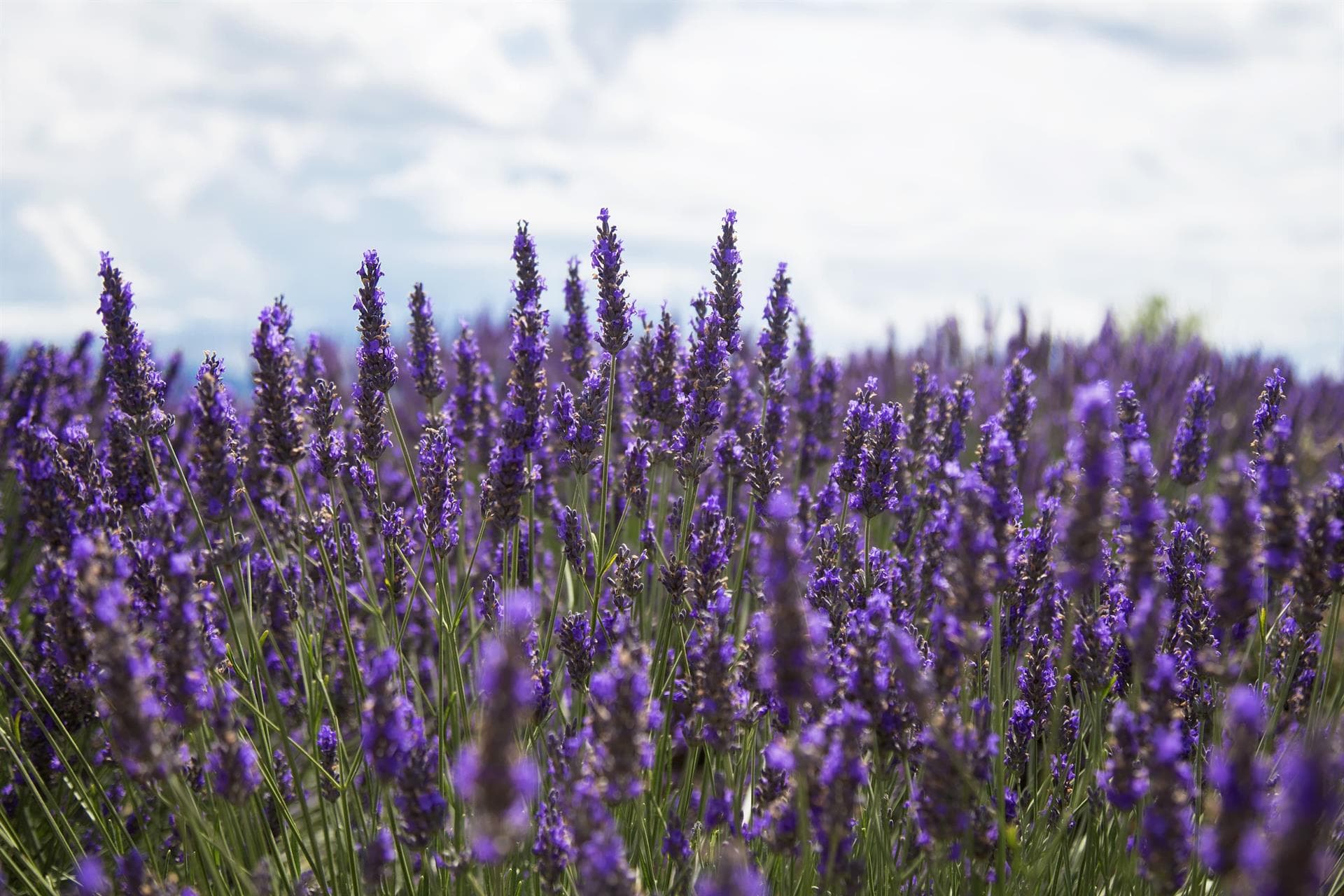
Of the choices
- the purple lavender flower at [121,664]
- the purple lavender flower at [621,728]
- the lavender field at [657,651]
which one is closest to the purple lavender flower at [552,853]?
the lavender field at [657,651]

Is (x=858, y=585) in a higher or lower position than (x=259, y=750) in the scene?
higher

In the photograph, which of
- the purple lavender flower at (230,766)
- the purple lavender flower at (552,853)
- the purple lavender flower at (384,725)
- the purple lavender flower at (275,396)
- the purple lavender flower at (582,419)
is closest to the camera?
the purple lavender flower at (384,725)

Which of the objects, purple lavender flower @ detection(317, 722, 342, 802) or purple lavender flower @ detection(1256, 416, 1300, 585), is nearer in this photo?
purple lavender flower @ detection(1256, 416, 1300, 585)

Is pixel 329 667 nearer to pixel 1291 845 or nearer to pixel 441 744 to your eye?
pixel 441 744

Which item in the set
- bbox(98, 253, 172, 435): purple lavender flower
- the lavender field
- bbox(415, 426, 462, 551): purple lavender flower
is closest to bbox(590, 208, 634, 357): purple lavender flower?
the lavender field

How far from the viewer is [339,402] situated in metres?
3.02

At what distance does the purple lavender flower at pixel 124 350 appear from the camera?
2.64 meters

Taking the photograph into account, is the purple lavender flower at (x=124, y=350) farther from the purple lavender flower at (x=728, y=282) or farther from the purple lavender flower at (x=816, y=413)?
the purple lavender flower at (x=816, y=413)

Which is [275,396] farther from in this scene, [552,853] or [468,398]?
[552,853]

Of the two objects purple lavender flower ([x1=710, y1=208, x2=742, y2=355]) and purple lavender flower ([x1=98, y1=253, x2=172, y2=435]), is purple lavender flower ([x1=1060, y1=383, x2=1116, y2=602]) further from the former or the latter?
purple lavender flower ([x1=98, y1=253, x2=172, y2=435])

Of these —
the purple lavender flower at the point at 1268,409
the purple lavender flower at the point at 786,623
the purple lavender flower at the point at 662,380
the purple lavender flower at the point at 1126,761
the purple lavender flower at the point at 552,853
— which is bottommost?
the purple lavender flower at the point at 552,853

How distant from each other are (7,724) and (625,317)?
94.5 inches

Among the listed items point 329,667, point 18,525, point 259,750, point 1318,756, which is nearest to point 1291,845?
point 1318,756

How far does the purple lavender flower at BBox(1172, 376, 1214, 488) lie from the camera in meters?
3.46
